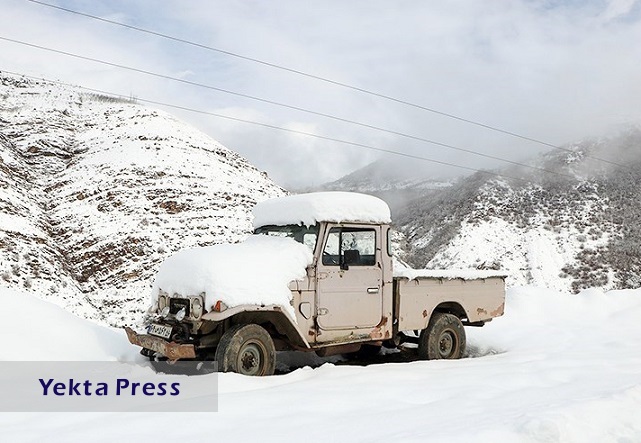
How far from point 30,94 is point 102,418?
36.9 meters

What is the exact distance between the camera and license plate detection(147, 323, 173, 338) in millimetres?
6165

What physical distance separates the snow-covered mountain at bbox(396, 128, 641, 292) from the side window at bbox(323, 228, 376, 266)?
704 inches

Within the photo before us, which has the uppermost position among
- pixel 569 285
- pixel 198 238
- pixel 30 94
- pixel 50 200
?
pixel 30 94

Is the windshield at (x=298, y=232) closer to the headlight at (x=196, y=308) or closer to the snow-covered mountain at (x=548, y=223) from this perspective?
the headlight at (x=196, y=308)

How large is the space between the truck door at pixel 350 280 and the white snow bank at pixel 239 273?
0.40 metres

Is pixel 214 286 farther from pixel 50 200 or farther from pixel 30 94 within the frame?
pixel 30 94

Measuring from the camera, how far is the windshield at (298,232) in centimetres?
710

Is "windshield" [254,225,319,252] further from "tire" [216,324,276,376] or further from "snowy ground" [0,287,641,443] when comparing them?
"snowy ground" [0,287,641,443]

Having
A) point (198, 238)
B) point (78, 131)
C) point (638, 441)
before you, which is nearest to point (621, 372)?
point (638, 441)

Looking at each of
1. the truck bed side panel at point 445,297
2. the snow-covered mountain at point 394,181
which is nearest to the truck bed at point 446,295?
the truck bed side panel at point 445,297

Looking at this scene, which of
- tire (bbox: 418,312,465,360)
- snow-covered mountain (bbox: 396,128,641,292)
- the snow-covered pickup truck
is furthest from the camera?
snow-covered mountain (bbox: 396,128,641,292)

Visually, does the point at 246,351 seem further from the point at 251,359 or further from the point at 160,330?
the point at 160,330

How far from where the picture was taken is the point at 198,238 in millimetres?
20312

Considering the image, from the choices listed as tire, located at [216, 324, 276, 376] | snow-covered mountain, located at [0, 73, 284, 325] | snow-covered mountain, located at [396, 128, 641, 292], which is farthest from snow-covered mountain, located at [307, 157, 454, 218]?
tire, located at [216, 324, 276, 376]
